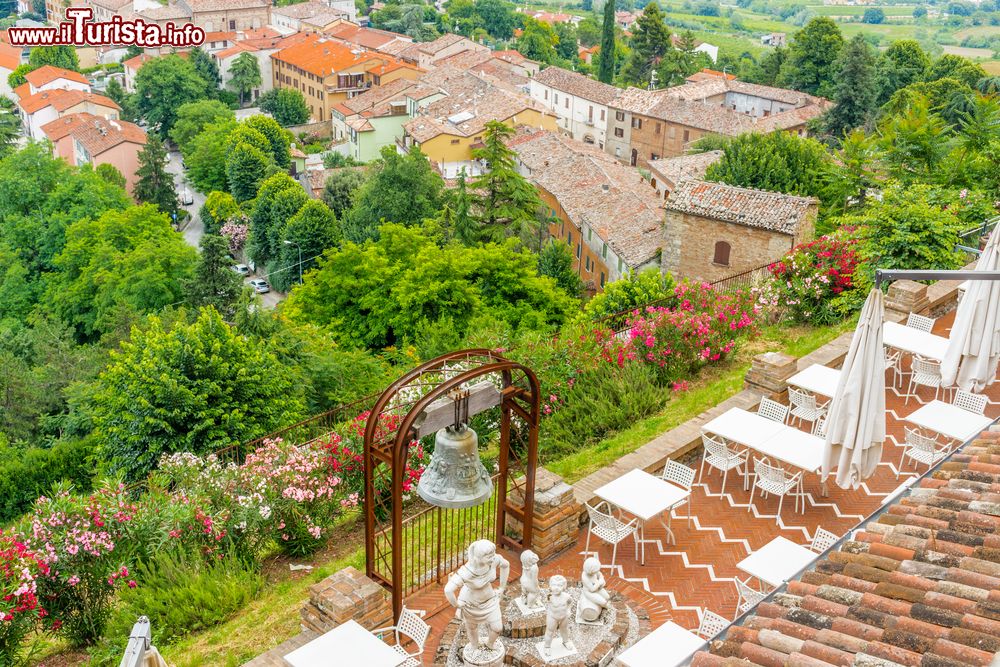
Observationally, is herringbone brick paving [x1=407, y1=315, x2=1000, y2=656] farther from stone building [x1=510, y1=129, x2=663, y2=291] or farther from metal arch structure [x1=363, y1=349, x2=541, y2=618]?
stone building [x1=510, y1=129, x2=663, y2=291]

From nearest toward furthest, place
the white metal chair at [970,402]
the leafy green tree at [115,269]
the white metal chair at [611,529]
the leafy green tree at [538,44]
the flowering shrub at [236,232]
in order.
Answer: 1. the white metal chair at [611,529]
2. the white metal chair at [970,402]
3. the leafy green tree at [115,269]
4. the flowering shrub at [236,232]
5. the leafy green tree at [538,44]

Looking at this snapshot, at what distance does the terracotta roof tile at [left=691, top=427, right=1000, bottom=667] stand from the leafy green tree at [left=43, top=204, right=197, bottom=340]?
1531 inches

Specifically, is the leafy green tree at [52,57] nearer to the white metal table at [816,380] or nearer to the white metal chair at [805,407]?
the white metal table at [816,380]

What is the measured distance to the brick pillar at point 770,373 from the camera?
12.5 meters

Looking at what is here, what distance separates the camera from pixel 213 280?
128 ft

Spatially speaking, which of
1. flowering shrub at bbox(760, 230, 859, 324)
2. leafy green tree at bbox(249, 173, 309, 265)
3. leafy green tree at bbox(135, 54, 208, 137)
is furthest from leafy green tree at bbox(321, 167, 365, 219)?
flowering shrub at bbox(760, 230, 859, 324)

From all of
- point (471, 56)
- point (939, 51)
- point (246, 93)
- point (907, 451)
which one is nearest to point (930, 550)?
point (907, 451)

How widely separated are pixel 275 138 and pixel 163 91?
70.1 ft

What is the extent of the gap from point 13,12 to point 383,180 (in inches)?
5139

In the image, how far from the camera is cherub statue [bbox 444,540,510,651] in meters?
7.01

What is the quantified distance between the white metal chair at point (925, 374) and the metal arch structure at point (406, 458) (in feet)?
19.6

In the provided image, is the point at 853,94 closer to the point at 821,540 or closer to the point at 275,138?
the point at 275,138

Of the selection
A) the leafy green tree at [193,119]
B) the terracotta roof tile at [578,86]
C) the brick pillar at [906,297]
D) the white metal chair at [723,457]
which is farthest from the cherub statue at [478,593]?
the leafy green tree at [193,119]

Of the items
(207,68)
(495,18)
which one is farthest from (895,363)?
(495,18)
